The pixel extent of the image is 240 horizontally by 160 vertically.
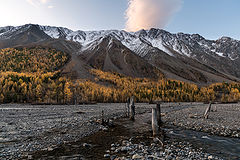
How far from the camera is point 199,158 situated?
1075cm

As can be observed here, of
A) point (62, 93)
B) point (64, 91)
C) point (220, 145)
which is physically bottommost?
point (220, 145)

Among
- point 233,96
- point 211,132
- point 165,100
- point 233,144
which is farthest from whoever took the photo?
point 233,96

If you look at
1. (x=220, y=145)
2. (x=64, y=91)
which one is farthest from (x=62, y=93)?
(x=220, y=145)

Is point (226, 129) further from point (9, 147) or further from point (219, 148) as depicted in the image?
point (9, 147)

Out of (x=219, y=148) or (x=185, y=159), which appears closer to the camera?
(x=185, y=159)

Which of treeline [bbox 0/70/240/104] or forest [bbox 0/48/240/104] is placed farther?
forest [bbox 0/48/240/104]

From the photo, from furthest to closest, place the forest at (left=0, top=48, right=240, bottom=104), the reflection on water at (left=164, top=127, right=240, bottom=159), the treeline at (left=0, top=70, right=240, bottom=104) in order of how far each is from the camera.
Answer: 1. the forest at (left=0, top=48, right=240, bottom=104)
2. the treeline at (left=0, top=70, right=240, bottom=104)
3. the reflection on water at (left=164, top=127, right=240, bottom=159)

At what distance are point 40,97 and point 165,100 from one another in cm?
8928

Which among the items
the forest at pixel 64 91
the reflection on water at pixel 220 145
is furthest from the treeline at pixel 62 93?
the reflection on water at pixel 220 145

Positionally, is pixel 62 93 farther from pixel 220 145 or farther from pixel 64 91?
pixel 220 145

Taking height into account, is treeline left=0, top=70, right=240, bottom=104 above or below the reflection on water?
above

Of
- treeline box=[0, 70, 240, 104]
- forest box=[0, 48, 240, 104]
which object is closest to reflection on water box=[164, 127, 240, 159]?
treeline box=[0, 70, 240, 104]

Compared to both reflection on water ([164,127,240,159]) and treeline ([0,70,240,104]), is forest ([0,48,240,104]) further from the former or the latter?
reflection on water ([164,127,240,159])

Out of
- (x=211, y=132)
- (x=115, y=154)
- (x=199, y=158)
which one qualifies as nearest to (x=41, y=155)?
(x=115, y=154)
